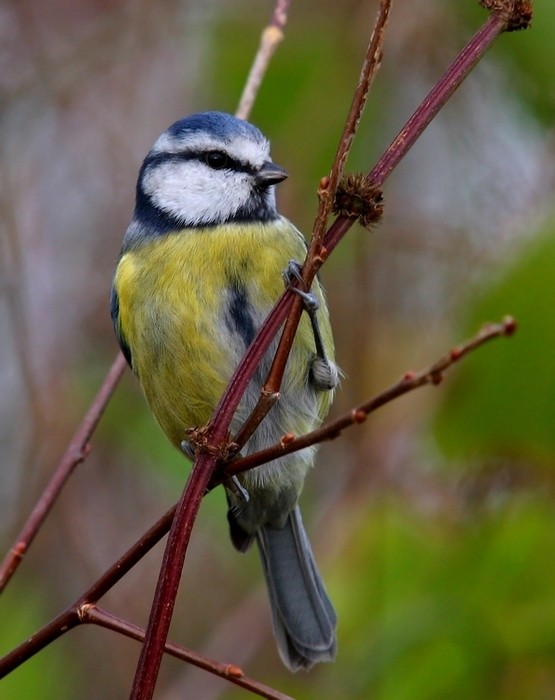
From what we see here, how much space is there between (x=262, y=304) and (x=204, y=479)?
1.01 m

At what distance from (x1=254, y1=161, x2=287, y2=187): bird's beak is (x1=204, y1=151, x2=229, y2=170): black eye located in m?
0.12

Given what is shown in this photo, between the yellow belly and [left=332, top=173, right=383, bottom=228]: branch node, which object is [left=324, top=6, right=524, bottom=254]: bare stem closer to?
[left=332, top=173, right=383, bottom=228]: branch node

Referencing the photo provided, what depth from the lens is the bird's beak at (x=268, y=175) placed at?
99.6 inches

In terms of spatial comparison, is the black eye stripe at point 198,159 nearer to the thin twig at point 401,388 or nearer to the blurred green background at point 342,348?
the blurred green background at point 342,348

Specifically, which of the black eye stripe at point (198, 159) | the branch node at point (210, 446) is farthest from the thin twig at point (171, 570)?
the black eye stripe at point (198, 159)

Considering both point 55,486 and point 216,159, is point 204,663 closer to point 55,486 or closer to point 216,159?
point 55,486

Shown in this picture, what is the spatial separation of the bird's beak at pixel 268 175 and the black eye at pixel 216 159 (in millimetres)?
116

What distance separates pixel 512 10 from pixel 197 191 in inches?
49.2

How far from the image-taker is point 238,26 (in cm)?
341

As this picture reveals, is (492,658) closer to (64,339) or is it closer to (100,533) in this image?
(100,533)

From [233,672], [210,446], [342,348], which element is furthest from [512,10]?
[342,348]

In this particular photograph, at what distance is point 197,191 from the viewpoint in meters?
2.66

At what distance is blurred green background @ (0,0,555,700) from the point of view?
7.34 ft

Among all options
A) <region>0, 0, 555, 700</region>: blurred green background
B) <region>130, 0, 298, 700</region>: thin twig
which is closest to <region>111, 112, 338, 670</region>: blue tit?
<region>0, 0, 555, 700</region>: blurred green background
